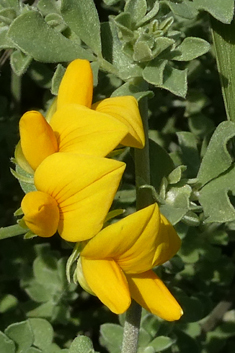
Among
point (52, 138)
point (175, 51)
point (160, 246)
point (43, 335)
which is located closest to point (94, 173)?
point (52, 138)

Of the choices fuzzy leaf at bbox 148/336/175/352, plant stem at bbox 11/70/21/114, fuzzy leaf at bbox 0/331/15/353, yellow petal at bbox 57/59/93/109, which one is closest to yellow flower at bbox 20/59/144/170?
yellow petal at bbox 57/59/93/109

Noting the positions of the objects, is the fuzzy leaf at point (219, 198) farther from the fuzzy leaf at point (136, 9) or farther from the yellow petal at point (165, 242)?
the fuzzy leaf at point (136, 9)

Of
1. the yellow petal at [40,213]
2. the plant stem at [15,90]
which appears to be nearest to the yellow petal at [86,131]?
the yellow petal at [40,213]

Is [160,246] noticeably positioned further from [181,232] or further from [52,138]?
[181,232]

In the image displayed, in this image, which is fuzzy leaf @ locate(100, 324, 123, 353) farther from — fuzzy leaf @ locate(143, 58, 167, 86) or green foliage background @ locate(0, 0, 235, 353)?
fuzzy leaf @ locate(143, 58, 167, 86)

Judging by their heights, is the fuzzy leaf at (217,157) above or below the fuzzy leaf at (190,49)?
below

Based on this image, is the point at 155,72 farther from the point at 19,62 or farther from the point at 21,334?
the point at 21,334
